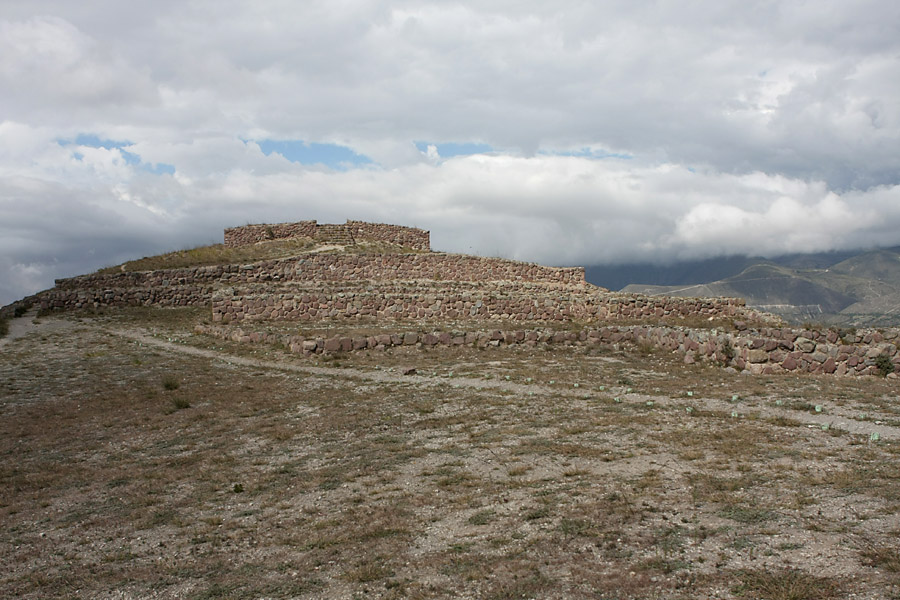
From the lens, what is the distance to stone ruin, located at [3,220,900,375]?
697 inches

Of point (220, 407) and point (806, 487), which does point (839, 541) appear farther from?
point (220, 407)

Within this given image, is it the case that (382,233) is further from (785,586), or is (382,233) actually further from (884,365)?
(785,586)

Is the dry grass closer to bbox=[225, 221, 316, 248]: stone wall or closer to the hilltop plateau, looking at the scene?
bbox=[225, 221, 316, 248]: stone wall

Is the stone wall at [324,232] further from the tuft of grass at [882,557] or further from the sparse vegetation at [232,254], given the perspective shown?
the tuft of grass at [882,557]

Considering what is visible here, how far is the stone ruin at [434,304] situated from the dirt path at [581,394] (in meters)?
2.10

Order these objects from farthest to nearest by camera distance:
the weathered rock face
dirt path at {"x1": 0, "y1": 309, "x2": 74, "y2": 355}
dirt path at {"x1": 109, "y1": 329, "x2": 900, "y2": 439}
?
the weathered rock face < dirt path at {"x1": 0, "y1": 309, "x2": 74, "y2": 355} < dirt path at {"x1": 109, "y1": 329, "x2": 900, "y2": 439}

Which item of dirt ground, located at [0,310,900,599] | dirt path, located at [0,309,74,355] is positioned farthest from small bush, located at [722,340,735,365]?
dirt path, located at [0,309,74,355]

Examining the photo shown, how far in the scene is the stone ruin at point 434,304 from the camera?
58.1 feet

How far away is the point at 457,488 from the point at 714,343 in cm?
1283

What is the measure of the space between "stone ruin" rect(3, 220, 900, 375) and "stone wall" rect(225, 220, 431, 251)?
77 millimetres

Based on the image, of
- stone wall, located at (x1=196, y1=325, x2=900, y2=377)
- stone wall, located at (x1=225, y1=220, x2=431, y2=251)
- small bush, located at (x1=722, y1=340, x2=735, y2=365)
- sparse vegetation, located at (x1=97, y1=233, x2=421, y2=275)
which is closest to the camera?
stone wall, located at (x1=196, y1=325, x2=900, y2=377)

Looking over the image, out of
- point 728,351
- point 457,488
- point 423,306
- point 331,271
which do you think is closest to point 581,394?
point 728,351

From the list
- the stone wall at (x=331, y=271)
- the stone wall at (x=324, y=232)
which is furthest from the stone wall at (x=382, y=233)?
the stone wall at (x=331, y=271)

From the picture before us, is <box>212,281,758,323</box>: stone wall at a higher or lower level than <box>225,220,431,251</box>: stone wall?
lower
